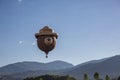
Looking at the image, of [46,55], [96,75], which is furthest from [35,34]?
[96,75]

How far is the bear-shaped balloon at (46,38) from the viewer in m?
22.5

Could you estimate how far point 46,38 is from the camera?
22781 millimetres

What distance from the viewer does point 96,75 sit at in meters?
135

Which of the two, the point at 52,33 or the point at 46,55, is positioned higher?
the point at 52,33

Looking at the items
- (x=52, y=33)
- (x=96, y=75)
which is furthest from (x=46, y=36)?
(x=96, y=75)

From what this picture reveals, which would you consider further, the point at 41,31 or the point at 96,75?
the point at 96,75

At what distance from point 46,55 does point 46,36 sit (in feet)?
7.08

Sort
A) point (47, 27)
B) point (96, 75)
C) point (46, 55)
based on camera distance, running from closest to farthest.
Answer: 1. point (47, 27)
2. point (46, 55)
3. point (96, 75)

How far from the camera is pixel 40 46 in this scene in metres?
23.6

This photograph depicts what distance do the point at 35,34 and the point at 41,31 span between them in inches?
19.1

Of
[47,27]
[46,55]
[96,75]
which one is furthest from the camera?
[96,75]

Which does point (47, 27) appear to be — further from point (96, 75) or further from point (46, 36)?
point (96, 75)

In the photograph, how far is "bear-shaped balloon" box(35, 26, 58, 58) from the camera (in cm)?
2250

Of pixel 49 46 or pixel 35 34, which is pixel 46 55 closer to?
pixel 49 46
